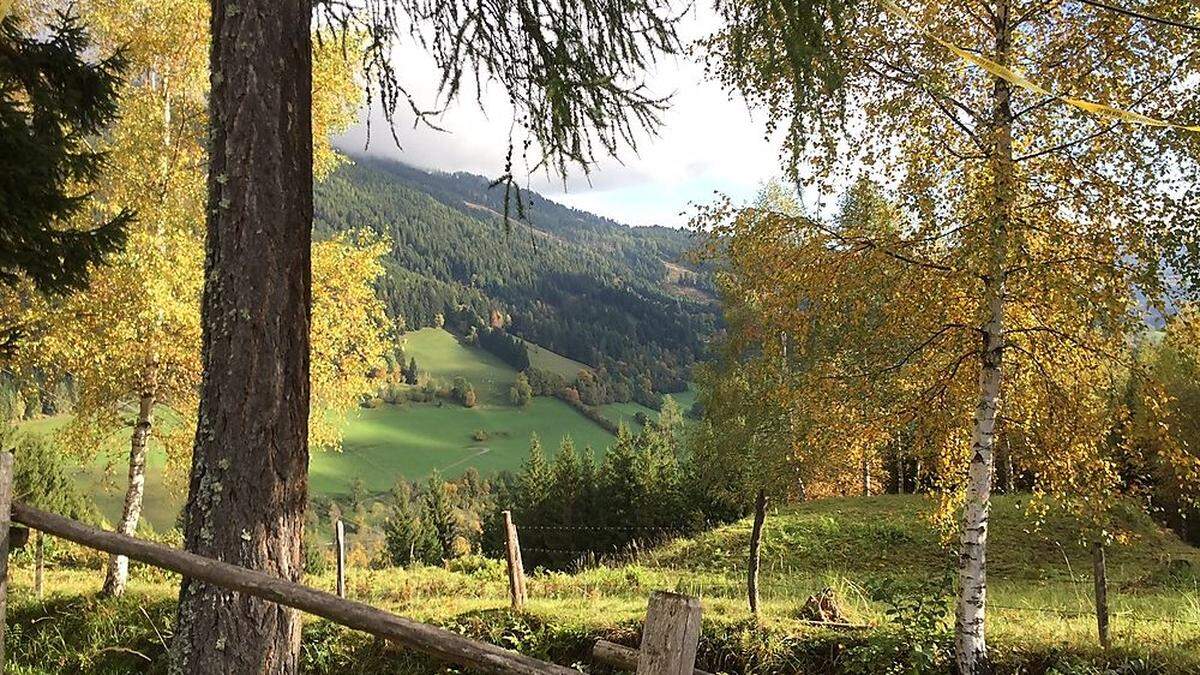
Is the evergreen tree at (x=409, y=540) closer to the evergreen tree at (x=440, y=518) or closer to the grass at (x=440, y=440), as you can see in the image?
the evergreen tree at (x=440, y=518)

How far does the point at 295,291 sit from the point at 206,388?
25.6 inches

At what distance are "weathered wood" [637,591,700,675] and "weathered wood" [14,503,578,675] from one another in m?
0.28

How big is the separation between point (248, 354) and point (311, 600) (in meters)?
1.37

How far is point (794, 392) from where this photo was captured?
6.71 metres

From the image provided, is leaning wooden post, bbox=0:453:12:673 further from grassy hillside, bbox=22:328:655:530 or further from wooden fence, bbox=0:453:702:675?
grassy hillside, bbox=22:328:655:530

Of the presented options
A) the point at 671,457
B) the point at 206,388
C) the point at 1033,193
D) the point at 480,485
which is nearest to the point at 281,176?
the point at 206,388

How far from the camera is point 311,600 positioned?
111 inches

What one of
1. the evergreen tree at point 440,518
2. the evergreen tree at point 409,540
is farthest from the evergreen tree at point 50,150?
the evergreen tree at point 440,518

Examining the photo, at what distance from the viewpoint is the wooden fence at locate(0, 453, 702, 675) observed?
95.7 inches

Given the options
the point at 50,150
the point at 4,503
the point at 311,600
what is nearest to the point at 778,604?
the point at 311,600

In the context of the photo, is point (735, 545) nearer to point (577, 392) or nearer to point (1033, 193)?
point (1033, 193)

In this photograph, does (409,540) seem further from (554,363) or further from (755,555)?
(554,363)

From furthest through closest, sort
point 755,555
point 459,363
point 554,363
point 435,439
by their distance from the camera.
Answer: point 554,363 → point 459,363 → point 435,439 → point 755,555

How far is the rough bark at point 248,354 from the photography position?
353 centimetres
